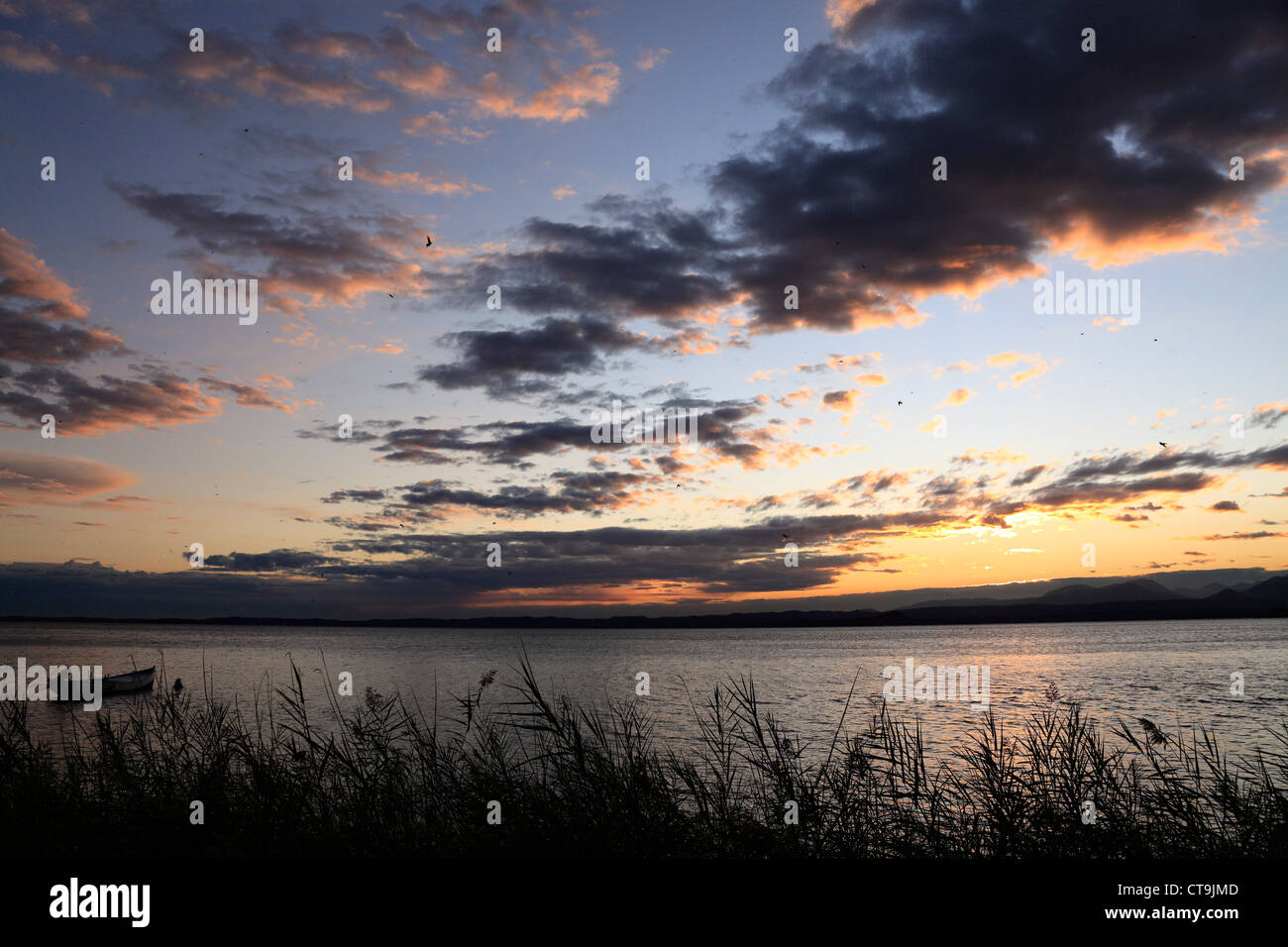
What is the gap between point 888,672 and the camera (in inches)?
4094

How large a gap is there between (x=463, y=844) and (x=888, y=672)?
339ft

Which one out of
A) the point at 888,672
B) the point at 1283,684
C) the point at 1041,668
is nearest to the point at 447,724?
the point at 1283,684

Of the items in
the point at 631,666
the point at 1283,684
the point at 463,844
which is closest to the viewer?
the point at 463,844

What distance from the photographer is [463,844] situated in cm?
998

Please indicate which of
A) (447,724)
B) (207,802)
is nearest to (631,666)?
(447,724)

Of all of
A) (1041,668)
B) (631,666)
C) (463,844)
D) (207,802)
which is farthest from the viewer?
(631,666)
